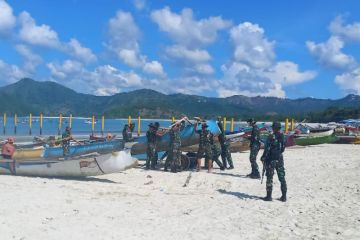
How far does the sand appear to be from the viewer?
26.4ft

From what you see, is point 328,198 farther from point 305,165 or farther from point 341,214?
point 305,165

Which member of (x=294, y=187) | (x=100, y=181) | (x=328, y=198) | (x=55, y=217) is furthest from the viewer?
(x=100, y=181)

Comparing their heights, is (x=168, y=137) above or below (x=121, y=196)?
above

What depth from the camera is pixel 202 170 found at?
15.8m

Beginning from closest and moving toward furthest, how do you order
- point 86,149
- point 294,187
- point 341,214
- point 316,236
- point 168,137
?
point 316,236 < point 341,214 < point 294,187 < point 86,149 < point 168,137

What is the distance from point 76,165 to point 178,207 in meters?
5.03

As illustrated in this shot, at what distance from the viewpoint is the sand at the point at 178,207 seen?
8047 millimetres

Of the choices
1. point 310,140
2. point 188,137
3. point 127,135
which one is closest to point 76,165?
point 127,135

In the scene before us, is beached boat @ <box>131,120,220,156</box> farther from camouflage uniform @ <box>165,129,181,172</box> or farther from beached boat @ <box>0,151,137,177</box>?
beached boat @ <box>0,151,137,177</box>

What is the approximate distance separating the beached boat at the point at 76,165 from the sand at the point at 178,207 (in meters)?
0.37

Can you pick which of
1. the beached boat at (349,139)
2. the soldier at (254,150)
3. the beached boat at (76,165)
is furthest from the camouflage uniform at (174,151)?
the beached boat at (349,139)

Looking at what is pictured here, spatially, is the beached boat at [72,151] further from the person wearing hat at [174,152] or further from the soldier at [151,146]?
the person wearing hat at [174,152]

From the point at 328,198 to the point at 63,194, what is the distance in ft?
21.5

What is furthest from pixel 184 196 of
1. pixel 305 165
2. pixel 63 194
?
pixel 305 165
